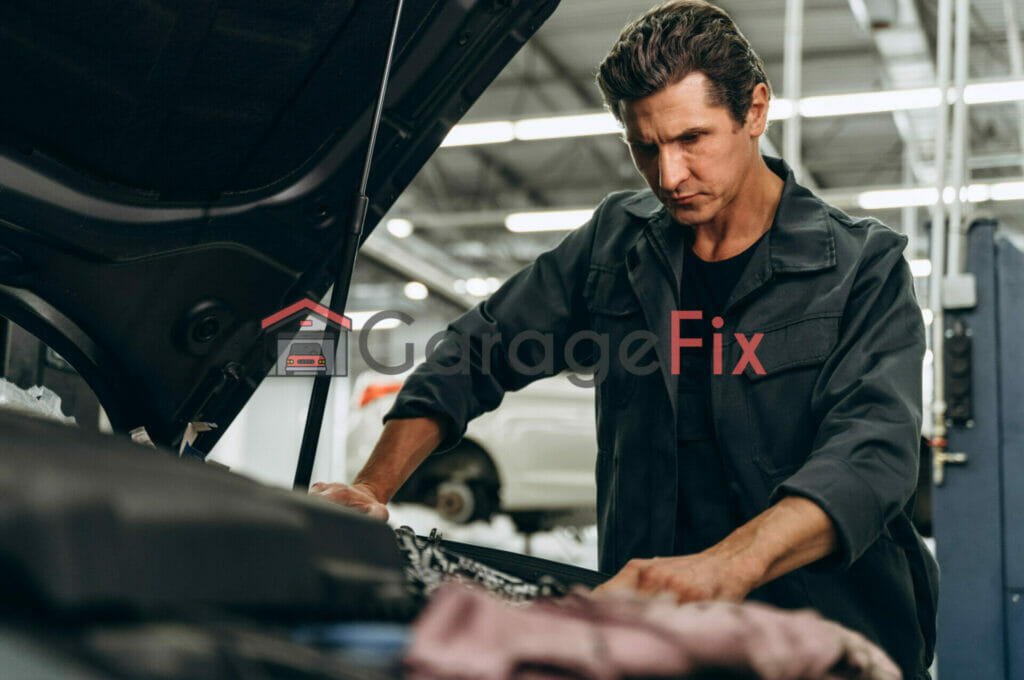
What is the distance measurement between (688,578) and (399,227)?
34.2 feet

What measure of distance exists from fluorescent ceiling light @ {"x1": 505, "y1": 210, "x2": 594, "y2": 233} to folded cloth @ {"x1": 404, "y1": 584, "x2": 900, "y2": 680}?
954 cm

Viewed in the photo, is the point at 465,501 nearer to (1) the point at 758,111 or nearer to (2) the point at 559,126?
(2) the point at 559,126

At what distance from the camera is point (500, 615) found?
1.58 feet

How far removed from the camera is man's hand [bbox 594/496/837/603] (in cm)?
83

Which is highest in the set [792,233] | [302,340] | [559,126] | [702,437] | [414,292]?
[559,126]

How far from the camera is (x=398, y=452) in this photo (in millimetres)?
1271

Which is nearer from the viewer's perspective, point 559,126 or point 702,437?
point 702,437

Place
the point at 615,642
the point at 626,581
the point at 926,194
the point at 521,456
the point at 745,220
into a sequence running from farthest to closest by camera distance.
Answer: the point at 926,194, the point at 521,456, the point at 745,220, the point at 626,581, the point at 615,642

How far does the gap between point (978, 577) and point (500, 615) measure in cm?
290

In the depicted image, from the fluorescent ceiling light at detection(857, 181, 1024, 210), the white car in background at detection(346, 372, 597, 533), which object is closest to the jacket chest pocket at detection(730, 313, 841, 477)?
the white car in background at detection(346, 372, 597, 533)

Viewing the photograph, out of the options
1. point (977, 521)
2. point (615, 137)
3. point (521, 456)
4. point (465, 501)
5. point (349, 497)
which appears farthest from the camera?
point (615, 137)

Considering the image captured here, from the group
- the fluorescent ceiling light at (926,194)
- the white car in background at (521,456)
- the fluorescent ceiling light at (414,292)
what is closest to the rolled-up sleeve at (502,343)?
the white car in background at (521,456)

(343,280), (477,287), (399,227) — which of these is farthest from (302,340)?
(477,287)

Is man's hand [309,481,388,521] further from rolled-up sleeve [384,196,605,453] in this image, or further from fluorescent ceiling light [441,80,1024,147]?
fluorescent ceiling light [441,80,1024,147]
